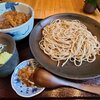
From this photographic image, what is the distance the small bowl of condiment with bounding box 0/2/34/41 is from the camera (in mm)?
743

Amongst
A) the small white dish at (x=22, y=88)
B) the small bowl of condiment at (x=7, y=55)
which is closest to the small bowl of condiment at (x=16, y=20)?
the small bowl of condiment at (x=7, y=55)

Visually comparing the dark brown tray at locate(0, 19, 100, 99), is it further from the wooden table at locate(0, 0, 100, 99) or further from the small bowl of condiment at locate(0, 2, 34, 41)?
the small bowl of condiment at locate(0, 2, 34, 41)

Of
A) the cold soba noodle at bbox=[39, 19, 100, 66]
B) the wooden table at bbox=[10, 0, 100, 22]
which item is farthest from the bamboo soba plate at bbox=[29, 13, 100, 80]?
the wooden table at bbox=[10, 0, 100, 22]

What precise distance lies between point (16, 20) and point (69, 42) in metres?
0.27

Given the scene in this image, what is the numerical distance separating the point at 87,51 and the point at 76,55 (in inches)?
2.4

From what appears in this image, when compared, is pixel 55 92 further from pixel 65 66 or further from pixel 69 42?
pixel 69 42

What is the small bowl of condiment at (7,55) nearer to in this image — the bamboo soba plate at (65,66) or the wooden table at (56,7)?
the bamboo soba plate at (65,66)

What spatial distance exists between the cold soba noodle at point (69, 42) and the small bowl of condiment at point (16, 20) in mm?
93

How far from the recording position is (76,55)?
75 centimetres

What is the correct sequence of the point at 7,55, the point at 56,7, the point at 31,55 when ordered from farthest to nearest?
the point at 56,7, the point at 31,55, the point at 7,55

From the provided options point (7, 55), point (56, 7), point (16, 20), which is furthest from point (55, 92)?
point (56, 7)

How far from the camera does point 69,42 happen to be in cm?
81

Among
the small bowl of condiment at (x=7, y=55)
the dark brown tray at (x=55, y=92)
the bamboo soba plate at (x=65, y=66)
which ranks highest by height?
the small bowl of condiment at (x=7, y=55)

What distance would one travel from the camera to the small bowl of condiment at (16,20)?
0.74m
